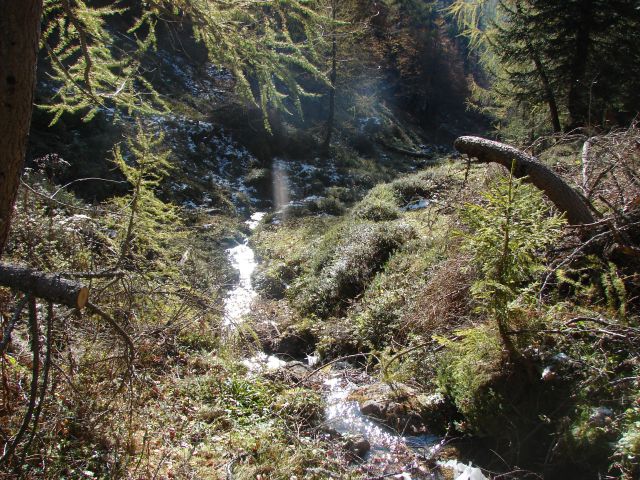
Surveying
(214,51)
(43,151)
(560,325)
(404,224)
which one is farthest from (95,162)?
(560,325)

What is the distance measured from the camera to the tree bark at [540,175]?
471 centimetres

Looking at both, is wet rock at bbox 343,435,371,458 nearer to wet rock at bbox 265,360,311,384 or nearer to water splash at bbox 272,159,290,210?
wet rock at bbox 265,360,311,384

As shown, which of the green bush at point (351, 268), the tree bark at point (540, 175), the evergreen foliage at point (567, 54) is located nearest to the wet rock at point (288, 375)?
the green bush at point (351, 268)

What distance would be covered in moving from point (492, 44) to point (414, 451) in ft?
39.6

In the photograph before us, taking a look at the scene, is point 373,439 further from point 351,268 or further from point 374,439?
point 351,268

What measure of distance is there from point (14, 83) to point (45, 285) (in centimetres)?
107

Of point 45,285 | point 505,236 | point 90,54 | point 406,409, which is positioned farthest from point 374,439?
point 90,54

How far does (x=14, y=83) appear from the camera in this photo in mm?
2355

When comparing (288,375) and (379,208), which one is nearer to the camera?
(288,375)

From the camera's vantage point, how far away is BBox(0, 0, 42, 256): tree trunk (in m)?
2.30

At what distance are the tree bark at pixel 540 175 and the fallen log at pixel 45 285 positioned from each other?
4.00m

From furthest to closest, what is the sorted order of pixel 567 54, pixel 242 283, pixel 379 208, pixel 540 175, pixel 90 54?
pixel 567 54 → pixel 379 208 → pixel 242 283 → pixel 540 175 → pixel 90 54

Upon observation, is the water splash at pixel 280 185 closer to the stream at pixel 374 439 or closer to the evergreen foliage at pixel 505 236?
the stream at pixel 374 439

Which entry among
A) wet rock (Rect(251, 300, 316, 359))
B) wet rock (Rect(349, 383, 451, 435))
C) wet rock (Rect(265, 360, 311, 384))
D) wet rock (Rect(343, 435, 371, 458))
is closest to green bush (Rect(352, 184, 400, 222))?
wet rock (Rect(251, 300, 316, 359))
